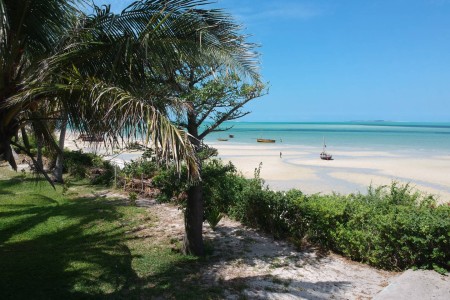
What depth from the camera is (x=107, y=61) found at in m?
4.36

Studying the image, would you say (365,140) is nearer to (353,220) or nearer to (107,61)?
(353,220)

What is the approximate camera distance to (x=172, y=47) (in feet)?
14.4

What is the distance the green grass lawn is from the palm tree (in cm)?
176

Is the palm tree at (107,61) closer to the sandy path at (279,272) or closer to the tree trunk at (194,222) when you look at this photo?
the tree trunk at (194,222)

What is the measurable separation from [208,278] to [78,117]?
3.01 metres

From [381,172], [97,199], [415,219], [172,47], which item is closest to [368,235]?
[415,219]

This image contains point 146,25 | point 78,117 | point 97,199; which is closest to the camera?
point 78,117

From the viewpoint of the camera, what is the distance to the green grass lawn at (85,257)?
465cm

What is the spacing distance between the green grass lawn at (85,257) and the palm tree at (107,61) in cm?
176

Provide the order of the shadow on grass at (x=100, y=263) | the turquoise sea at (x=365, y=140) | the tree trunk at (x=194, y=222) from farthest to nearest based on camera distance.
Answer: the turquoise sea at (x=365, y=140), the tree trunk at (x=194, y=222), the shadow on grass at (x=100, y=263)

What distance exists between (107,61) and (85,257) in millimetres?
3418

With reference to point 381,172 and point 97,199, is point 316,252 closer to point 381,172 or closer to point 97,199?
point 97,199

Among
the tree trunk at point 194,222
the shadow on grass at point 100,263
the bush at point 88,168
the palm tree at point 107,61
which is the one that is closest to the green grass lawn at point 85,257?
the shadow on grass at point 100,263

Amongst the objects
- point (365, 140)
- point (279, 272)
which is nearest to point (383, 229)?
point (279, 272)
